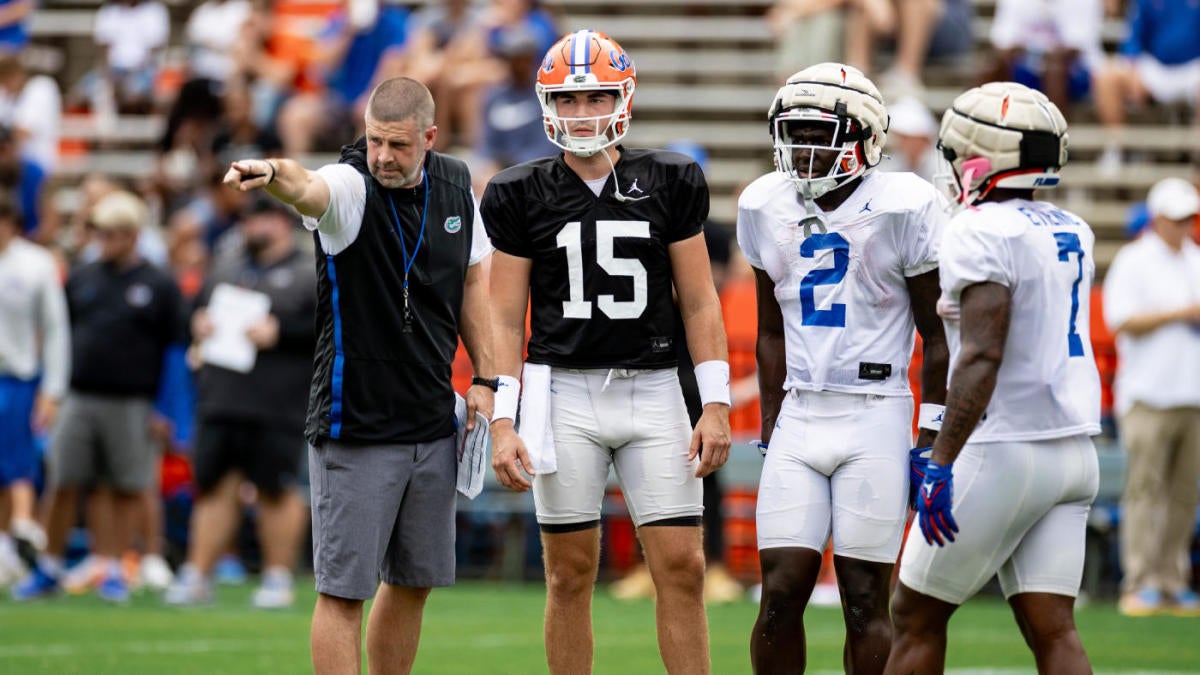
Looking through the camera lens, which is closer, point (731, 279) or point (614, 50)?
point (614, 50)

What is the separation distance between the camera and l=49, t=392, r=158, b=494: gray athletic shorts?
1184 cm

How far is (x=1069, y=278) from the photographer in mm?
5383

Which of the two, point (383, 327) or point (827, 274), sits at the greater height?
point (827, 274)

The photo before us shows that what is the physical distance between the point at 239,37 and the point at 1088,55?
325 inches

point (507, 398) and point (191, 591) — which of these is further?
point (191, 591)

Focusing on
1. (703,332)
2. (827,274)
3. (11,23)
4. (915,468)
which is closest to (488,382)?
(703,332)

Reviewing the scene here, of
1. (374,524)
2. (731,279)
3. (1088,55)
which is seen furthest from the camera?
(1088,55)

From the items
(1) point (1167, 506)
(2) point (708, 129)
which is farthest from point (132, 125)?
(1) point (1167, 506)

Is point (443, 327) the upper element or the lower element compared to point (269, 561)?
upper

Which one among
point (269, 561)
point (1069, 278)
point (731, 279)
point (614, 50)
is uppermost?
point (614, 50)

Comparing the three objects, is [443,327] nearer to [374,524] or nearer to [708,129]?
[374,524]

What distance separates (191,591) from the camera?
37.0 feet

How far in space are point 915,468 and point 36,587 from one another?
772cm

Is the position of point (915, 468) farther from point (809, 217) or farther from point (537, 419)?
point (537, 419)
